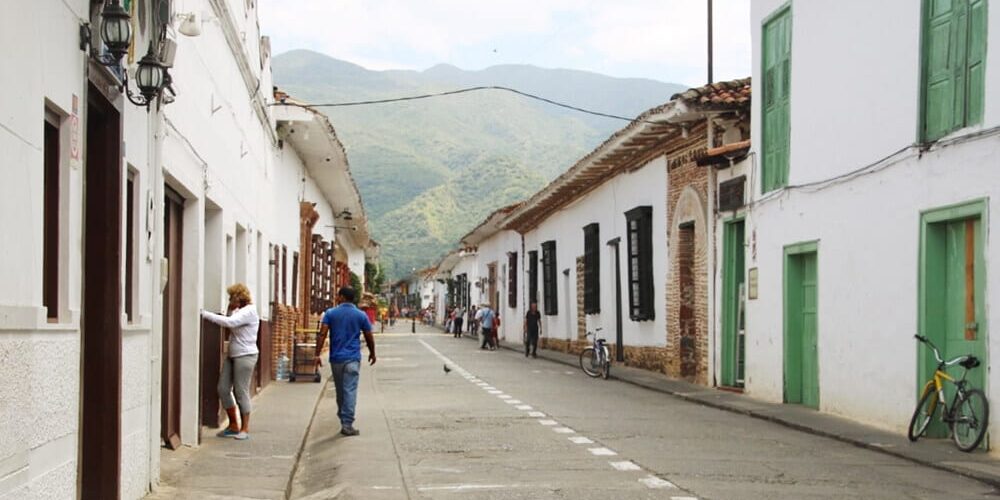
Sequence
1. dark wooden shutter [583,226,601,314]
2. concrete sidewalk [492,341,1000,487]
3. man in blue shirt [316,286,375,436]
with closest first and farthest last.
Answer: concrete sidewalk [492,341,1000,487]
man in blue shirt [316,286,375,436]
dark wooden shutter [583,226,601,314]

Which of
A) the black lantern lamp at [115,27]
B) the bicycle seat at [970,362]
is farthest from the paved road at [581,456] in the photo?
the black lantern lamp at [115,27]

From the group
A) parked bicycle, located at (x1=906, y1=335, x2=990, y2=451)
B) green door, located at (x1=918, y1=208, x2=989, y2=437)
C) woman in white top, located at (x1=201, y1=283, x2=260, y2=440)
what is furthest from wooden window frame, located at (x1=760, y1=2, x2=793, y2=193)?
woman in white top, located at (x1=201, y1=283, x2=260, y2=440)

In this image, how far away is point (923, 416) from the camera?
1423 cm

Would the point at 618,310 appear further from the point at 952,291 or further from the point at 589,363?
the point at 952,291

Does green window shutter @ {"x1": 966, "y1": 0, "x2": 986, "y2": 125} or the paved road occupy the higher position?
green window shutter @ {"x1": 966, "y1": 0, "x2": 986, "y2": 125}

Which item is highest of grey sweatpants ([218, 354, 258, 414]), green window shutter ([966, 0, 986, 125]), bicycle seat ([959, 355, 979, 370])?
green window shutter ([966, 0, 986, 125])

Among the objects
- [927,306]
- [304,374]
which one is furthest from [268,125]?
[927,306]

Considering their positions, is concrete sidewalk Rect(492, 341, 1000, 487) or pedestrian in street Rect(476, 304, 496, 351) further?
pedestrian in street Rect(476, 304, 496, 351)

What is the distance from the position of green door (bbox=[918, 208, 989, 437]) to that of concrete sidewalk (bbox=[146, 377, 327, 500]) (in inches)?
266

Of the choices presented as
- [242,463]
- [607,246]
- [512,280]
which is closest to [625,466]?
[242,463]

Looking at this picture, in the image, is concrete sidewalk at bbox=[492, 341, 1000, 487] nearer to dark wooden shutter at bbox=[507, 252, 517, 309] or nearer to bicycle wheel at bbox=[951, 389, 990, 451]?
bicycle wheel at bbox=[951, 389, 990, 451]

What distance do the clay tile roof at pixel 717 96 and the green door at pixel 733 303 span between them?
6.52ft

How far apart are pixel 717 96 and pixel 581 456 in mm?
11613

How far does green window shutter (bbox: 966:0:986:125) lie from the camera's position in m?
13.1
